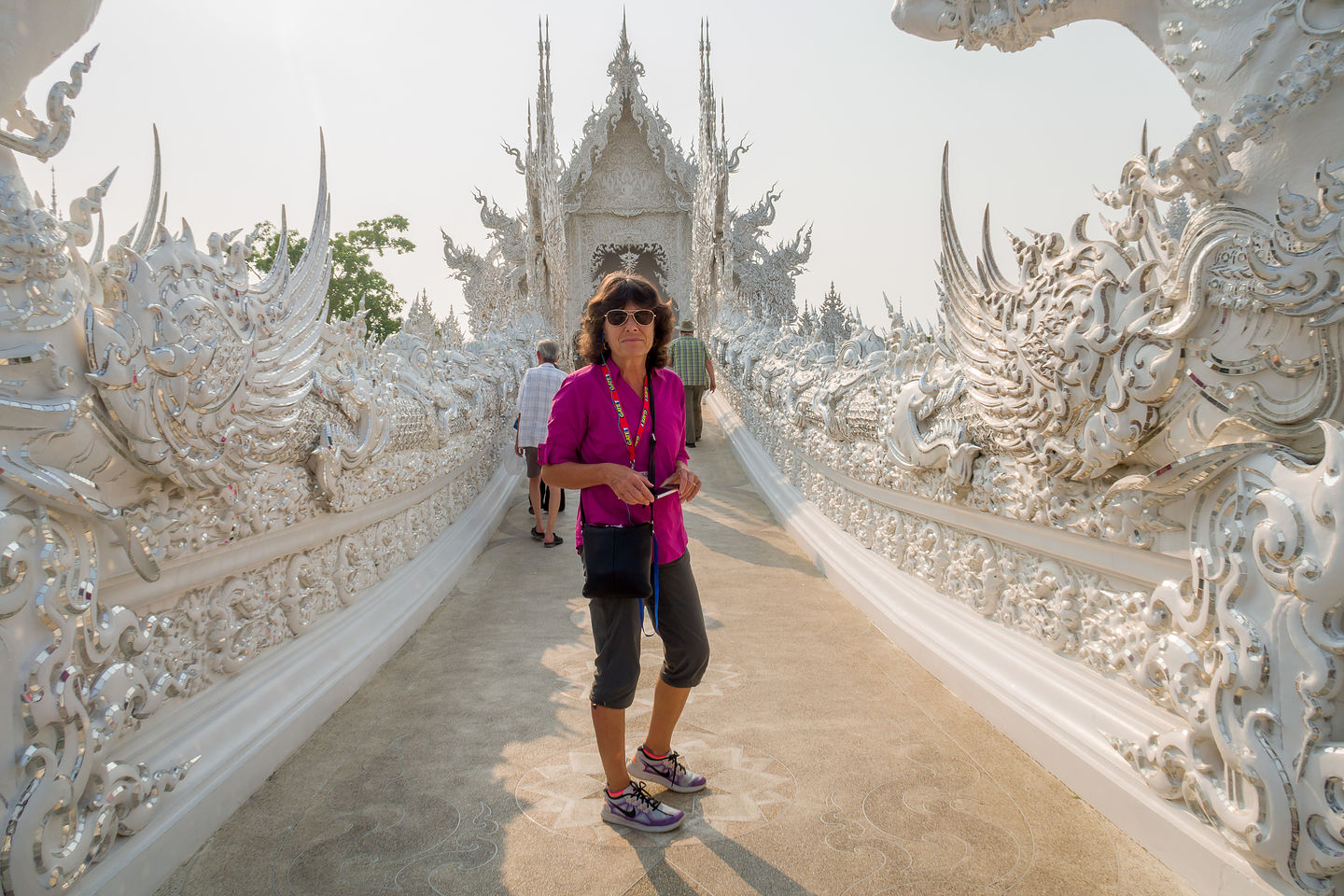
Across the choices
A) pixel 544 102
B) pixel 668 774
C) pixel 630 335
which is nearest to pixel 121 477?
pixel 630 335

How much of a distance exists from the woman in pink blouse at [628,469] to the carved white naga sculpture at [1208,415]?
3.81 feet

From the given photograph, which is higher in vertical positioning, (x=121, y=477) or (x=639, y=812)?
(x=121, y=477)

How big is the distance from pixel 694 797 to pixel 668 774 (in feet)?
0.33

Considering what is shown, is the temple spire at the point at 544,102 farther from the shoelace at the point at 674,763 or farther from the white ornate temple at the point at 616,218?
the shoelace at the point at 674,763

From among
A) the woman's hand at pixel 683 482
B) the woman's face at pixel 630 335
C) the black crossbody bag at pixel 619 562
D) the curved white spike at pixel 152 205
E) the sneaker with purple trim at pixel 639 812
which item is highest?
the curved white spike at pixel 152 205

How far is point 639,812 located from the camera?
212cm

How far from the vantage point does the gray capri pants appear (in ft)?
6.79

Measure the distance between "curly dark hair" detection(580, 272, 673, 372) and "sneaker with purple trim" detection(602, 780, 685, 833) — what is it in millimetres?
1184

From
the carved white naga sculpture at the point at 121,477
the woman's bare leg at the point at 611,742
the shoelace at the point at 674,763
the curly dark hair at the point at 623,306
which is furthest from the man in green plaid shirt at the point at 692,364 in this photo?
the woman's bare leg at the point at 611,742

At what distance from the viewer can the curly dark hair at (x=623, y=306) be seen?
2.09 m

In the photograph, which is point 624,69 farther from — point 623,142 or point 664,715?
point 664,715

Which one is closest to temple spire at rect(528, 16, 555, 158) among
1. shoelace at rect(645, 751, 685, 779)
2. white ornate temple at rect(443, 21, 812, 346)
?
white ornate temple at rect(443, 21, 812, 346)

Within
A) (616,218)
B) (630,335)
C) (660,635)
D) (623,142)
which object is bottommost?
(660,635)

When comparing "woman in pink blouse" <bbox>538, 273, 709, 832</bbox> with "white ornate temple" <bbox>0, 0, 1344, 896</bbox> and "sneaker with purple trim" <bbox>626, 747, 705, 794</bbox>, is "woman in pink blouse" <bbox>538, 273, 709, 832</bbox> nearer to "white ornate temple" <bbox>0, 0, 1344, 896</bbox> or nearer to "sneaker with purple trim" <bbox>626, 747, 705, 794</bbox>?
"sneaker with purple trim" <bbox>626, 747, 705, 794</bbox>
